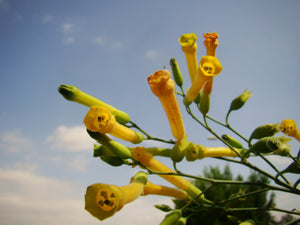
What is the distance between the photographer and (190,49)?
201cm

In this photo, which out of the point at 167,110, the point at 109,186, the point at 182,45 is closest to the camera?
the point at 109,186

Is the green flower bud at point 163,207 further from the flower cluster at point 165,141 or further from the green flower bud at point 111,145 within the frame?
the green flower bud at point 111,145

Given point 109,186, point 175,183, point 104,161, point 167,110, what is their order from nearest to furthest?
point 109,186 < point 104,161 < point 167,110 < point 175,183

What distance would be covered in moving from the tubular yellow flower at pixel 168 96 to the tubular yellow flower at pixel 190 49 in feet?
1.77

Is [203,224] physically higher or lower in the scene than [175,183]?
lower

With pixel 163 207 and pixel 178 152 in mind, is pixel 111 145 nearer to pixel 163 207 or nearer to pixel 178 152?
pixel 178 152

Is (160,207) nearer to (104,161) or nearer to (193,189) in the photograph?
(193,189)

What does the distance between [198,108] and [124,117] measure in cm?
69

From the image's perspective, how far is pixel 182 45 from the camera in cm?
198

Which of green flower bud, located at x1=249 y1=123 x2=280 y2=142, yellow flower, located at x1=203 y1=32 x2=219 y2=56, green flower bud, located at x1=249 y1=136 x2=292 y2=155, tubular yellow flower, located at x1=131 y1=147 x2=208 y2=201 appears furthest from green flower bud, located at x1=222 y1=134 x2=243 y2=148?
yellow flower, located at x1=203 y1=32 x2=219 y2=56

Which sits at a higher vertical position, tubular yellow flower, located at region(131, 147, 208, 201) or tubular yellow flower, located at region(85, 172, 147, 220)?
tubular yellow flower, located at region(131, 147, 208, 201)

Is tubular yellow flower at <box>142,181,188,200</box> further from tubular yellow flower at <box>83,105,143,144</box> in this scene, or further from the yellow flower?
the yellow flower

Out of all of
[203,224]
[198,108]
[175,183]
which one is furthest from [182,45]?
[203,224]

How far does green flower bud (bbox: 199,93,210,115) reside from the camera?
1939 millimetres
